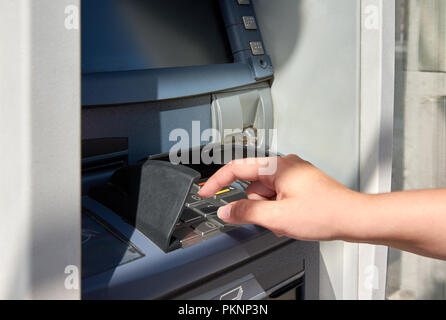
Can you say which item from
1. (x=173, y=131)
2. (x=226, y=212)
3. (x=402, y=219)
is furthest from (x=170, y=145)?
(x=402, y=219)

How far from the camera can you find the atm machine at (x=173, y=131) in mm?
511

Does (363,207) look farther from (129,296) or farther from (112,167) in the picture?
(112,167)

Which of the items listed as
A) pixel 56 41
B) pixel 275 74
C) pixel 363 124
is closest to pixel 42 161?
pixel 56 41

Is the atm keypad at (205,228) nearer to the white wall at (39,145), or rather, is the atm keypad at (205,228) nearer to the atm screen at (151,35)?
the white wall at (39,145)


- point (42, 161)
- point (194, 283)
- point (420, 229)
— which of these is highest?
point (42, 161)

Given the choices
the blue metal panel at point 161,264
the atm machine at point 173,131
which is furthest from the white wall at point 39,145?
the blue metal panel at point 161,264

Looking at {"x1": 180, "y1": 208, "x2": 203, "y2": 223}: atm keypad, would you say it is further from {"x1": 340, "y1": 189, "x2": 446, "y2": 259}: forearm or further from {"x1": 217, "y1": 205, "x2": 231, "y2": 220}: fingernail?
{"x1": 340, "y1": 189, "x2": 446, "y2": 259}: forearm

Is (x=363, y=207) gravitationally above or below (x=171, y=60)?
below

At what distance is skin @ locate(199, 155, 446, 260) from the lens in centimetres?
60

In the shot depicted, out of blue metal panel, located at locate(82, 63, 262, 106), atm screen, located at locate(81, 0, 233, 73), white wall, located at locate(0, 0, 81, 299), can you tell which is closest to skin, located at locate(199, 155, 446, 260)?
white wall, located at locate(0, 0, 81, 299)

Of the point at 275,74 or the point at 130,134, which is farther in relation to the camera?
the point at 275,74

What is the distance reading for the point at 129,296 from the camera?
25.4 inches

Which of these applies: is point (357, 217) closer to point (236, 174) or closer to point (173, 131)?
point (236, 174)
